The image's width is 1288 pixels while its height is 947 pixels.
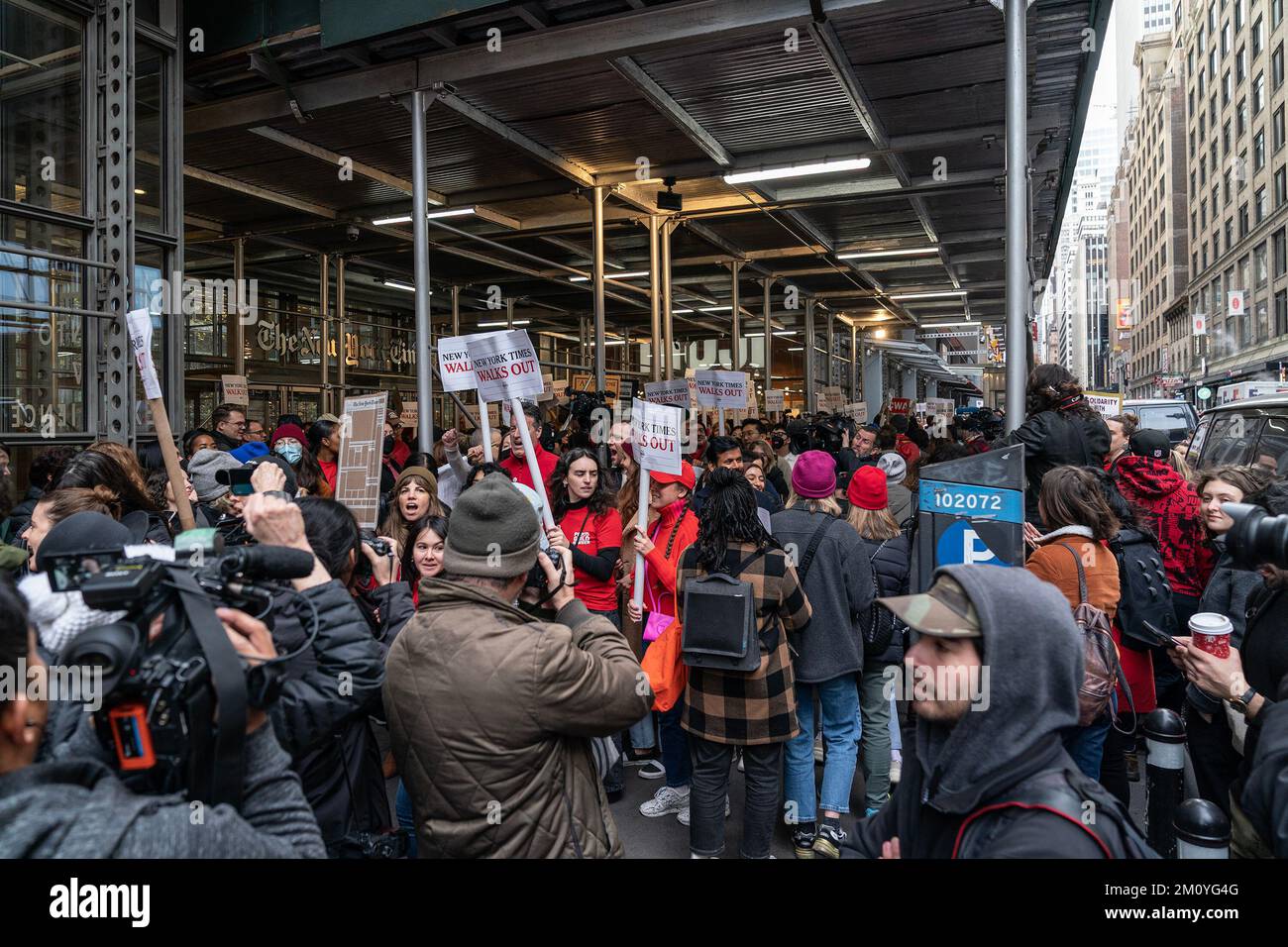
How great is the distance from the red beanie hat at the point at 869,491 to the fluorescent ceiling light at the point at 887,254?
15.6m

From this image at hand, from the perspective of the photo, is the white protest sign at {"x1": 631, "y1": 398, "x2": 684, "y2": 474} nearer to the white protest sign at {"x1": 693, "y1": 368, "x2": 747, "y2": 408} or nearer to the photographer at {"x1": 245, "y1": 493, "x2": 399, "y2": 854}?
the photographer at {"x1": 245, "y1": 493, "x2": 399, "y2": 854}

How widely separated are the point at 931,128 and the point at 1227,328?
4885 centimetres

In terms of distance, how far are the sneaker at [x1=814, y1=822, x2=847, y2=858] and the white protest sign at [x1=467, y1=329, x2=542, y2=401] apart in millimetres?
3191

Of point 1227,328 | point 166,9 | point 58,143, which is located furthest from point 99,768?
point 1227,328

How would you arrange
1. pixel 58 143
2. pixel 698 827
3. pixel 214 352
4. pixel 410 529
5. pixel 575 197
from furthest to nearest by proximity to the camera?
pixel 214 352, pixel 575 197, pixel 58 143, pixel 410 529, pixel 698 827

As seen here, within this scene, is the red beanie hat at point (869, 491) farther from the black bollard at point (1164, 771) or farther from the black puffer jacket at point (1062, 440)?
the black bollard at point (1164, 771)

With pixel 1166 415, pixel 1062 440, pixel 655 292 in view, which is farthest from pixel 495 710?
pixel 1166 415

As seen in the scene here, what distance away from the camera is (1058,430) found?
212 inches

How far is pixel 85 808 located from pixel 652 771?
450 cm

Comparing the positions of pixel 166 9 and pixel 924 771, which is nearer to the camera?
pixel 924 771

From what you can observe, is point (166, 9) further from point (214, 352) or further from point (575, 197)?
point (214, 352)

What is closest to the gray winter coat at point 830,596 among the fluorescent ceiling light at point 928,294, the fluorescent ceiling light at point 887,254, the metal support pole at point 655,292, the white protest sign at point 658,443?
the white protest sign at point 658,443

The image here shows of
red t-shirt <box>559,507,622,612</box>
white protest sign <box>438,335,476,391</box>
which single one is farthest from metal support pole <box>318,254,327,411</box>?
red t-shirt <box>559,507,622,612</box>

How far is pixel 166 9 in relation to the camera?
8219 millimetres
